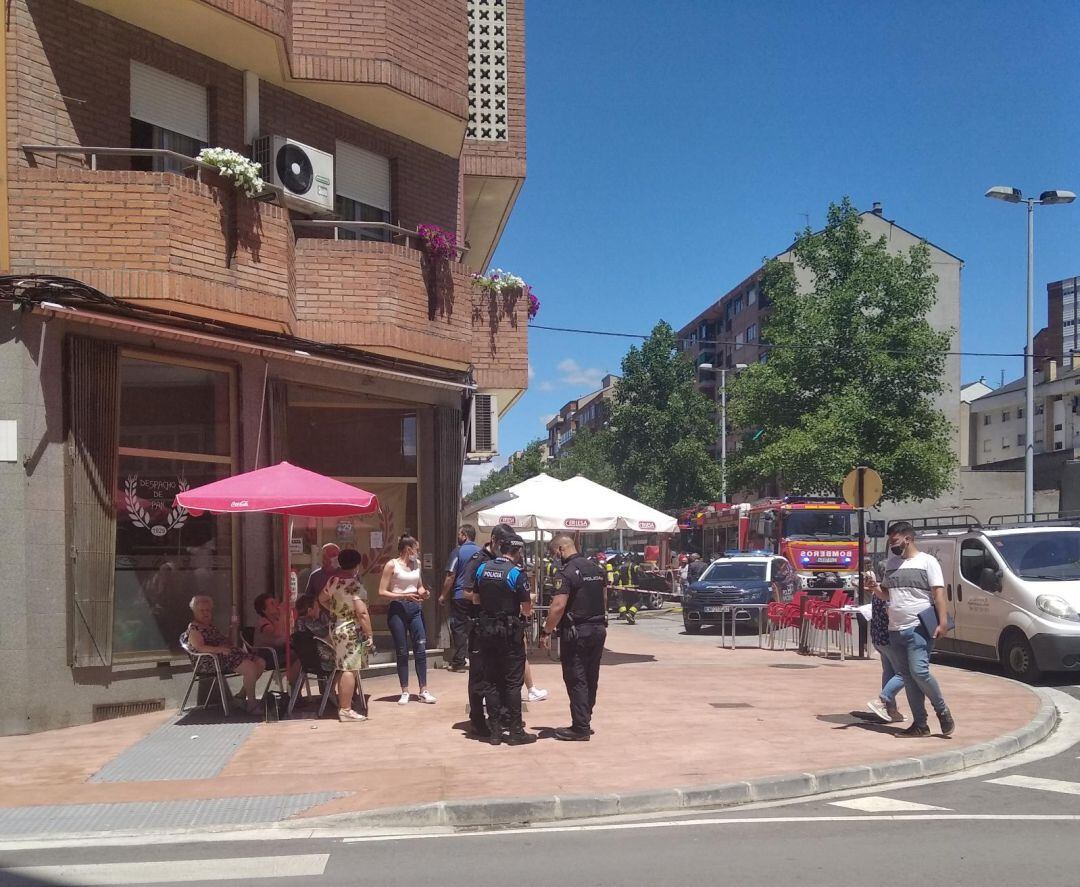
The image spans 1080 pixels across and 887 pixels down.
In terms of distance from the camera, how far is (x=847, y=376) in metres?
39.7

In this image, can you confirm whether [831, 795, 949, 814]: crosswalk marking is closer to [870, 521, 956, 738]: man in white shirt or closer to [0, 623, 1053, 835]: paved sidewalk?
[0, 623, 1053, 835]: paved sidewalk

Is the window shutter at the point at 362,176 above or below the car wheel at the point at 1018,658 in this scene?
above

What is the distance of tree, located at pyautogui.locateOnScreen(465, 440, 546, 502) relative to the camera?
97625 millimetres

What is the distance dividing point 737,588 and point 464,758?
15.9 m

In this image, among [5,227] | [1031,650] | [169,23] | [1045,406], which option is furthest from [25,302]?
[1045,406]

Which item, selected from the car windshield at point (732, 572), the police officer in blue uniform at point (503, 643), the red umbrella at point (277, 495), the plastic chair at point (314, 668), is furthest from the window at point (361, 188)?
the car windshield at point (732, 572)

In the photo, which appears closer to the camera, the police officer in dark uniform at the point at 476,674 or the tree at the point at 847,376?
the police officer in dark uniform at the point at 476,674

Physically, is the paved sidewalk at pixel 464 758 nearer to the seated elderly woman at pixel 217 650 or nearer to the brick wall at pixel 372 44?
the seated elderly woman at pixel 217 650

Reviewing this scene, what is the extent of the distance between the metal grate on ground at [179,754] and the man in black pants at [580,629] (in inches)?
115

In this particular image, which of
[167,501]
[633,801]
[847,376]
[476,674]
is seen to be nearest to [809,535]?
[847,376]

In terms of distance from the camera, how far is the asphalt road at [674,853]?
5.74 metres

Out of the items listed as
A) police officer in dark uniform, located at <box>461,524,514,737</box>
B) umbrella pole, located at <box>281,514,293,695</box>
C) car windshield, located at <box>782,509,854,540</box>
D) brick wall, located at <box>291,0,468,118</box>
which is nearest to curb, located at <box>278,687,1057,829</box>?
police officer in dark uniform, located at <box>461,524,514,737</box>

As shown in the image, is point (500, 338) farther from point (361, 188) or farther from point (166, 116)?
point (166, 116)

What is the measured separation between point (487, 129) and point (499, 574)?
10.8 meters
